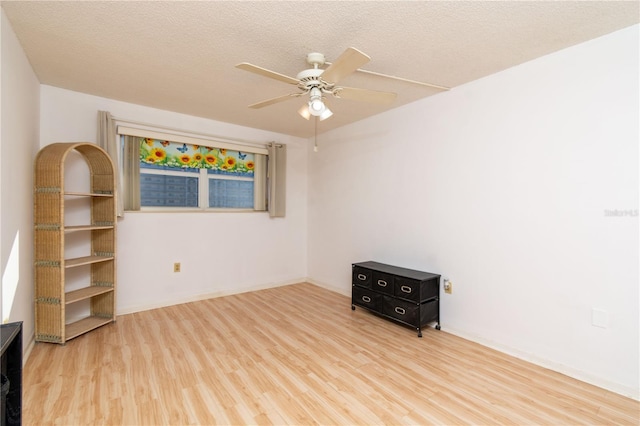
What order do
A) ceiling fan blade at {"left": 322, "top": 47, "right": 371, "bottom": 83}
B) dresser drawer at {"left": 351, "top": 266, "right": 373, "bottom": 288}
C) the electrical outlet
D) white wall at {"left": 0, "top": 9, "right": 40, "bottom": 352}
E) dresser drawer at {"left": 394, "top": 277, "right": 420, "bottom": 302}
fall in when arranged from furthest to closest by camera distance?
1. dresser drawer at {"left": 351, "top": 266, "right": 373, "bottom": 288}
2. the electrical outlet
3. dresser drawer at {"left": 394, "top": 277, "right": 420, "bottom": 302}
4. white wall at {"left": 0, "top": 9, "right": 40, "bottom": 352}
5. ceiling fan blade at {"left": 322, "top": 47, "right": 371, "bottom": 83}

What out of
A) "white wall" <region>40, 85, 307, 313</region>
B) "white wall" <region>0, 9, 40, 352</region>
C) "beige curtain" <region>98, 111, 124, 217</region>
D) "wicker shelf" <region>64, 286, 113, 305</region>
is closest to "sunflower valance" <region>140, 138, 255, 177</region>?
"white wall" <region>40, 85, 307, 313</region>

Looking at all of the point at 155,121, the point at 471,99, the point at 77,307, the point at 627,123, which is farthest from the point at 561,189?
the point at 77,307

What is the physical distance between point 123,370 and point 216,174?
260 cm

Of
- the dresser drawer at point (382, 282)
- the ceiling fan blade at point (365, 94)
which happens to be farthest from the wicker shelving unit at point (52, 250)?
the dresser drawer at point (382, 282)

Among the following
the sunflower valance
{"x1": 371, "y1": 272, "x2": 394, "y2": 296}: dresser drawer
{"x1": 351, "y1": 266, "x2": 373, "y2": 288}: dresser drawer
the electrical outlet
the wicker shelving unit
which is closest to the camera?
the wicker shelving unit

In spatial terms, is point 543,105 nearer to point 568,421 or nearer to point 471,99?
point 471,99

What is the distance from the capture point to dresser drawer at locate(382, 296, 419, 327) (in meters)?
2.94

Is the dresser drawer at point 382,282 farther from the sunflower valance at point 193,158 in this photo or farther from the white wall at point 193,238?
the sunflower valance at point 193,158

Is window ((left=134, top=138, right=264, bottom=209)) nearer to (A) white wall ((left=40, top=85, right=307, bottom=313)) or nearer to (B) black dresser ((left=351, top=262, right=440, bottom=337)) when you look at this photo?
(A) white wall ((left=40, top=85, right=307, bottom=313))

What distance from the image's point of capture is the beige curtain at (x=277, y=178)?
4555 mm

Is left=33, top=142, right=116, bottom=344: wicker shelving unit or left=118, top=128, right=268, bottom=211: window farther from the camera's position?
left=118, top=128, right=268, bottom=211: window

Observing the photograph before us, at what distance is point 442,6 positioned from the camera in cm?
175

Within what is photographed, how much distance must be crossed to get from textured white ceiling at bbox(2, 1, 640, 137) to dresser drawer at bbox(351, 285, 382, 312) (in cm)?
217

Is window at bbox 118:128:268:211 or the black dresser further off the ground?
window at bbox 118:128:268:211
